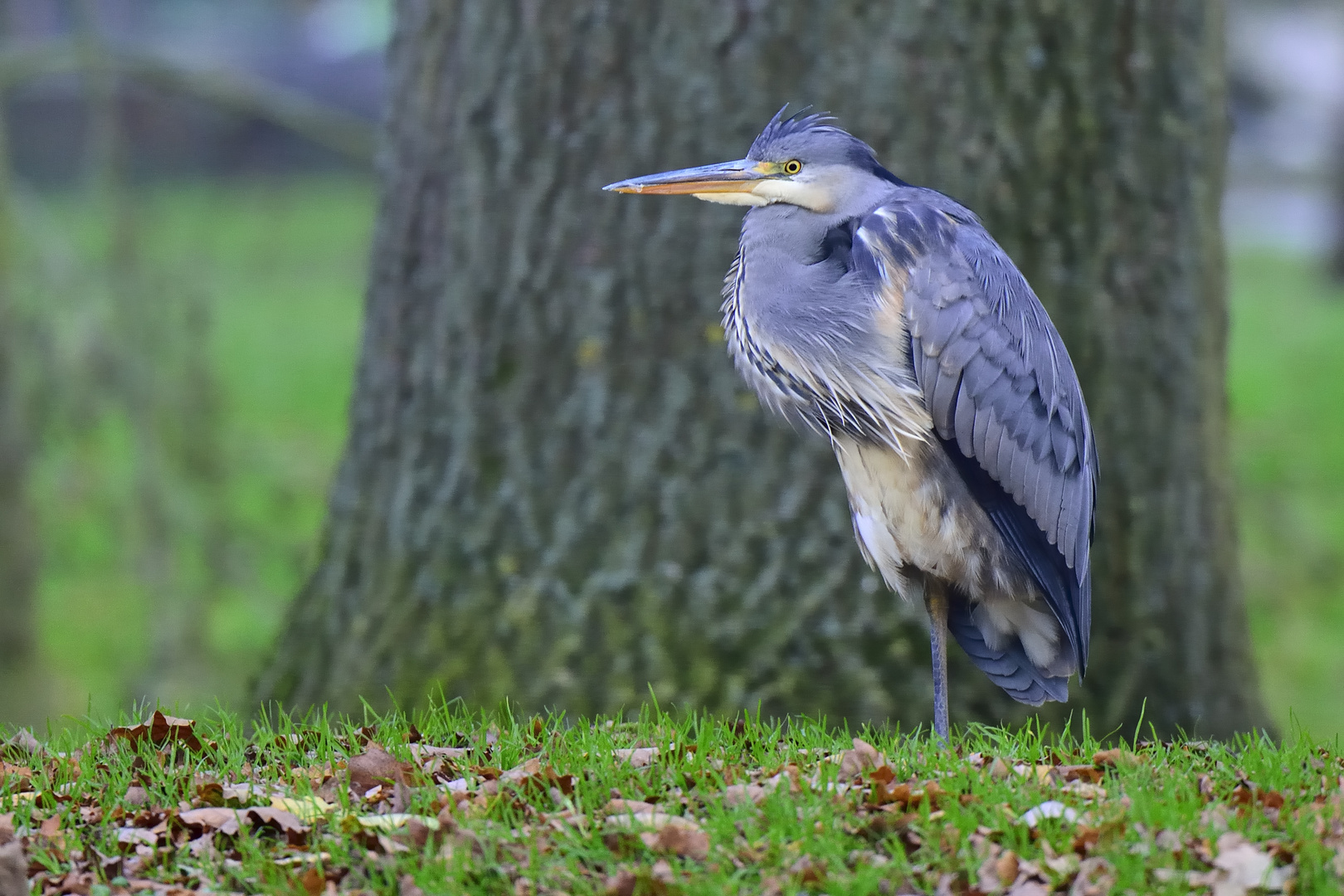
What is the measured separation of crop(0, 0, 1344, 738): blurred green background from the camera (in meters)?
6.59

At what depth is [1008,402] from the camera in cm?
354

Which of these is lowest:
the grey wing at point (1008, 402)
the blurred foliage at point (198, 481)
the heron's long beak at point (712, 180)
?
the blurred foliage at point (198, 481)

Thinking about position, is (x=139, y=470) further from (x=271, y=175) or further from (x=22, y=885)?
(x=271, y=175)

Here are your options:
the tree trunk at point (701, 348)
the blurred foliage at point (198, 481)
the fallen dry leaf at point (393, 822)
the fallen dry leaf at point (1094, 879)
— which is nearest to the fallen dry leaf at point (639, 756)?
the fallen dry leaf at point (393, 822)

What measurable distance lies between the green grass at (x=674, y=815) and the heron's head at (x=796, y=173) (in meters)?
1.31

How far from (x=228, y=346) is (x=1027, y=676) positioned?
43.7ft

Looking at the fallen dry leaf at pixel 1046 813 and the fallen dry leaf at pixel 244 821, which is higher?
the fallen dry leaf at pixel 1046 813

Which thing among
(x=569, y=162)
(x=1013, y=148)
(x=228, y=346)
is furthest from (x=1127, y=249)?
(x=228, y=346)

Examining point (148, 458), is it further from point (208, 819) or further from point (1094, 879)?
point (1094, 879)

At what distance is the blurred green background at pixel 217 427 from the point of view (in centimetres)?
659

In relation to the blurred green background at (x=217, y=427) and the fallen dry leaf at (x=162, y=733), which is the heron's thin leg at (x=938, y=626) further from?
the fallen dry leaf at (x=162, y=733)

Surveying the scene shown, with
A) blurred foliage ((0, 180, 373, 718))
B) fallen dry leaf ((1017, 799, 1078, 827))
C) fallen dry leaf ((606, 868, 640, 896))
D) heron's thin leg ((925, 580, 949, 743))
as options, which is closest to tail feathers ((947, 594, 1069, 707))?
heron's thin leg ((925, 580, 949, 743))

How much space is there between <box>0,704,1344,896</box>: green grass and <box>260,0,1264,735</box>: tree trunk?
0.71 m

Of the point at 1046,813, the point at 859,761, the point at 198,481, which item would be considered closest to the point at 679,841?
the point at 859,761
